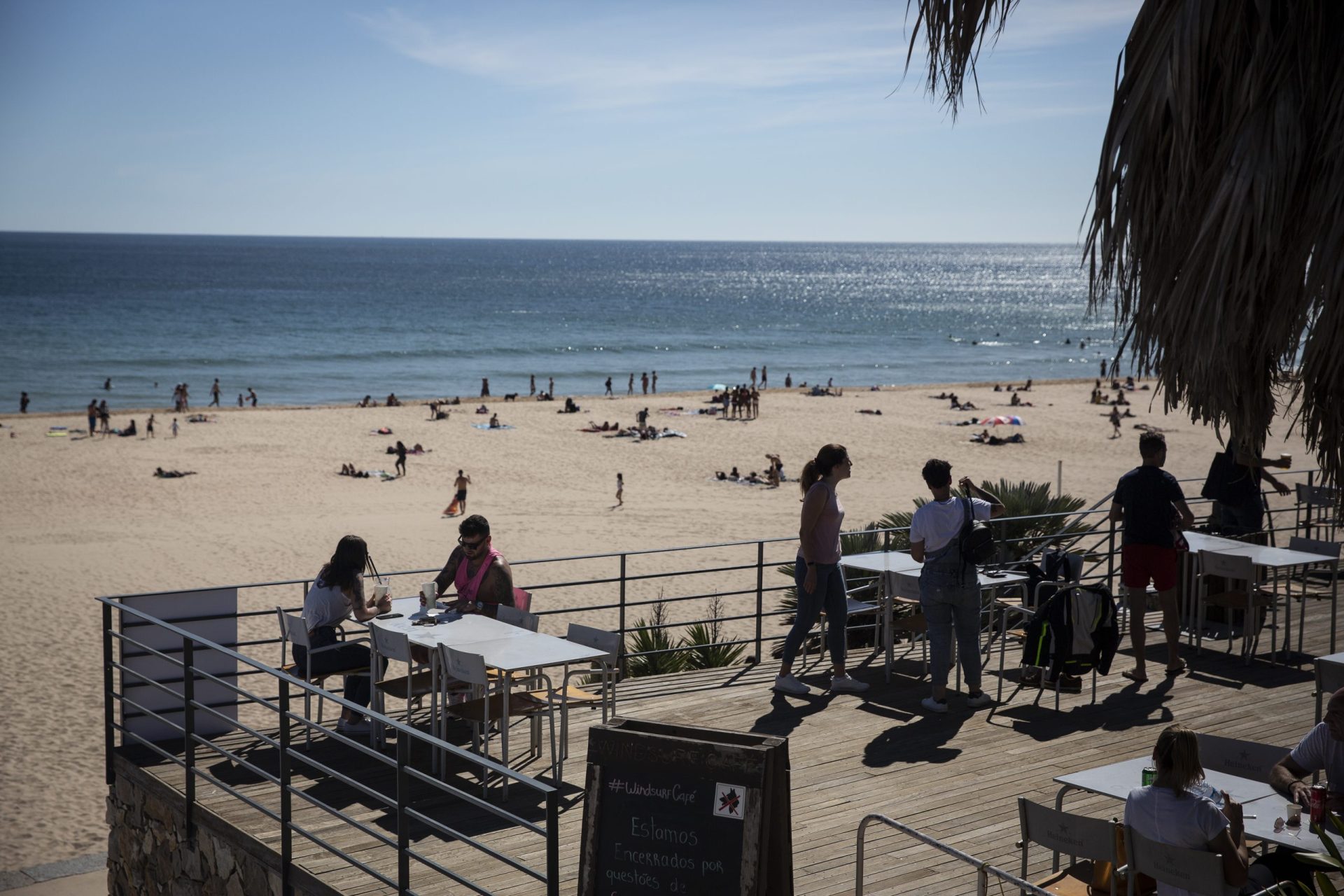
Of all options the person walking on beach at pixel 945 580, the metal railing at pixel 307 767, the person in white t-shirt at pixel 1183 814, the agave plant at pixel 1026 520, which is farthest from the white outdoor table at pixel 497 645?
the agave plant at pixel 1026 520

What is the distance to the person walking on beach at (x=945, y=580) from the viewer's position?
7586mm

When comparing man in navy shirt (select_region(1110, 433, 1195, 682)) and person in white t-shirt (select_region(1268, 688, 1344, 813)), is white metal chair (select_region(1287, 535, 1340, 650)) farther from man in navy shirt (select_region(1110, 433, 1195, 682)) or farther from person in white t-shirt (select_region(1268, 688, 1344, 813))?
person in white t-shirt (select_region(1268, 688, 1344, 813))

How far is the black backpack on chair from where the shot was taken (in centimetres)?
751

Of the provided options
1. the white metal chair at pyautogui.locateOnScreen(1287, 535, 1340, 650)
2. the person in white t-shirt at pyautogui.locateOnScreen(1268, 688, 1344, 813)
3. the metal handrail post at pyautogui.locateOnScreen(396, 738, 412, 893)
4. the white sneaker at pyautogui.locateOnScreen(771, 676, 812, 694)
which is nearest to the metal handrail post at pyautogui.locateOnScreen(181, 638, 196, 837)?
the metal handrail post at pyautogui.locateOnScreen(396, 738, 412, 893)

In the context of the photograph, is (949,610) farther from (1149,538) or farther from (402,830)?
(402,830)

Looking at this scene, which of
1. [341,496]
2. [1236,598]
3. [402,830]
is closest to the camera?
[402,830]

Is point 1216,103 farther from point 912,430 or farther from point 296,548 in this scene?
point 912,430

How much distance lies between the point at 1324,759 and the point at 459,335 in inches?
3166

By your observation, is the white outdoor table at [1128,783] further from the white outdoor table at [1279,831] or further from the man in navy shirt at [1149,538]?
the man in navy shirt at [1149,538]

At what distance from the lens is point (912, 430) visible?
123 ft

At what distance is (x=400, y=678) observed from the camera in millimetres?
7137

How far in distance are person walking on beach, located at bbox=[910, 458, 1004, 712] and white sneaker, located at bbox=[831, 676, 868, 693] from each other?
0.49 meters

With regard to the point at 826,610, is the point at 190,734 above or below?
below

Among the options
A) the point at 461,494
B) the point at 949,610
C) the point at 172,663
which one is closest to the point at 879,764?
the point at 949,610
